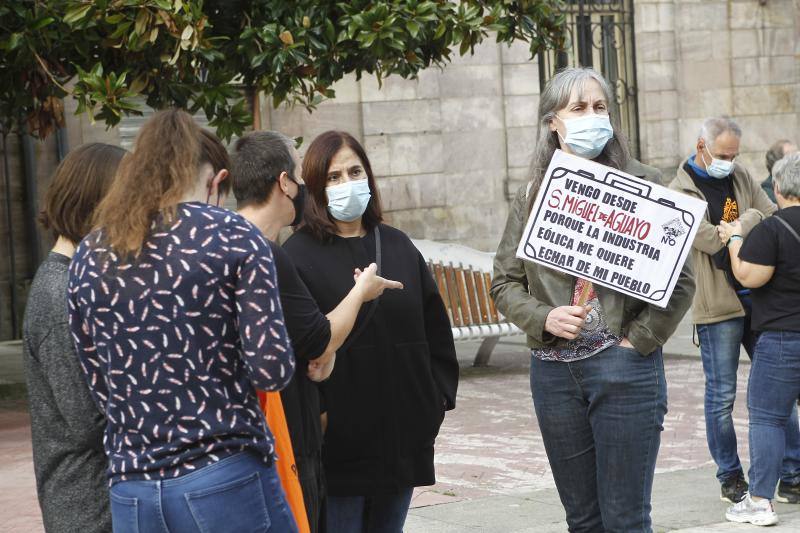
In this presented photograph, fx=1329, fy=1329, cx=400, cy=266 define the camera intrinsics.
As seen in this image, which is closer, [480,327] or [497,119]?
[480,327]

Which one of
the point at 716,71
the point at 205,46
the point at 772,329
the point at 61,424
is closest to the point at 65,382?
the point at 61,424

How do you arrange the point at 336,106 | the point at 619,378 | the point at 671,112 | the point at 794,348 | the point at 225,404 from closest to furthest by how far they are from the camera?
the point at 225,404, the point at 619,378, the point at 794,348, the point at 336,106, the point at 671,112

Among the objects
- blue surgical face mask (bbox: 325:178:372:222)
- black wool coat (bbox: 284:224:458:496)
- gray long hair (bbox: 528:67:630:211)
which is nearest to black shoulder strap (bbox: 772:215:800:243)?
gray long hair (bbox: 528:67:630:211)

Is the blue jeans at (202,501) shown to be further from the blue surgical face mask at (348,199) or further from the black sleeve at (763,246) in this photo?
the black sleeve at (763,246)

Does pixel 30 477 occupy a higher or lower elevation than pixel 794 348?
lower

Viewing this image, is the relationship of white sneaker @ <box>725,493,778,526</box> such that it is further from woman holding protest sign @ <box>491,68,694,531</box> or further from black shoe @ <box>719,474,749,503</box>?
woman holding protest sign @ <box>491,68,694,531</box>

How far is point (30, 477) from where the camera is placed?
7.79 meters

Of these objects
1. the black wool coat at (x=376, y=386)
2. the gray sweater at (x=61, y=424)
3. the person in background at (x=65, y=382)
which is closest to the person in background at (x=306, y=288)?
the black wool coat at (x=376, y=386)

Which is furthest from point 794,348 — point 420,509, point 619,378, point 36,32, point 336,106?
point 336,106

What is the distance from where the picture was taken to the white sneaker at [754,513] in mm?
6176

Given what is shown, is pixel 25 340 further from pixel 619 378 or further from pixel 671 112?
pixel 671 112

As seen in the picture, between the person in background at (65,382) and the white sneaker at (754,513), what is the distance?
12.0ft

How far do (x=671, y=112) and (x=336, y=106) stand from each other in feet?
16.9

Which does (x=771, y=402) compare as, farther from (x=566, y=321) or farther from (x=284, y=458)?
(x=284, y=458)
